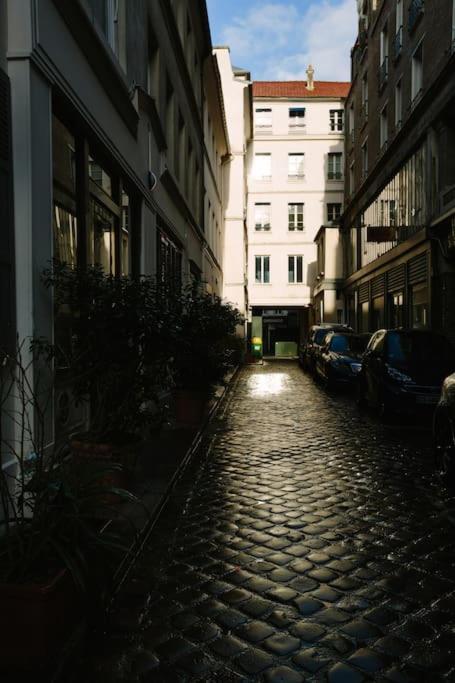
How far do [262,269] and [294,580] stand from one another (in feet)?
142

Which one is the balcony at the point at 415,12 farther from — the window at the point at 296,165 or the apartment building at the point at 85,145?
the window at the point at 296,165

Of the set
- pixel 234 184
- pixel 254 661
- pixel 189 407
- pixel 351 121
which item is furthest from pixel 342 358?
pixel 351 121

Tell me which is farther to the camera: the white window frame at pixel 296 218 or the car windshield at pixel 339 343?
the white window frame at pixel 296 218

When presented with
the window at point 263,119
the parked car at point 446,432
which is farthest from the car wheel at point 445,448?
the window at point 263,119

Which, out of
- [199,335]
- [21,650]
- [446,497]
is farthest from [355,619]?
[199,335]

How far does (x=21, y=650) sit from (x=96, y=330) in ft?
10.6

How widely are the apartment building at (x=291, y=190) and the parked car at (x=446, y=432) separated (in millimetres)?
39236

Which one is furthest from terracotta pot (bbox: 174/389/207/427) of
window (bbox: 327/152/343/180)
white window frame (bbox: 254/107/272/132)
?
white window frame (bbox: 254/107/272/132)

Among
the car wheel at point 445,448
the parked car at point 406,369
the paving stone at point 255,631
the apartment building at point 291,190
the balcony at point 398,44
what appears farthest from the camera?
the apartment building at point 291,190

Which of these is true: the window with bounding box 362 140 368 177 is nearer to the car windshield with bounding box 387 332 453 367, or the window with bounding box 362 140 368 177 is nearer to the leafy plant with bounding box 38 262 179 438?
the car windshield with bounding box 387 332 453 367

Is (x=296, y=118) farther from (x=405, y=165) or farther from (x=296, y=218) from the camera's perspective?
(x=405, y=165)

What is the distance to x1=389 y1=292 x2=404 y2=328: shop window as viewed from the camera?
75.7ft

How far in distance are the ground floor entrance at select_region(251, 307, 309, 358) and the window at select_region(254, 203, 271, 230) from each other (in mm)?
6518

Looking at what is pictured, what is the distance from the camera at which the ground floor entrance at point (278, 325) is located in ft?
157
